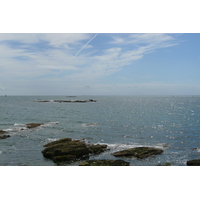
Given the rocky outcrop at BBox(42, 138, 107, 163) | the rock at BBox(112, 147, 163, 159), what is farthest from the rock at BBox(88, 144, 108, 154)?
the rock at BBox(112, 147, 163, 159)

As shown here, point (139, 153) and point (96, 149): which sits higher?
point (96, 149)

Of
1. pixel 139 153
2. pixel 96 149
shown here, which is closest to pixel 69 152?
pixel 96 149

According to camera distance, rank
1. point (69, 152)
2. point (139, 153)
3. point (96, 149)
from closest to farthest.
Result: point (69, 152), point (139, 153), point (96, 149)

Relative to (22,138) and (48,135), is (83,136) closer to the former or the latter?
(48,135)

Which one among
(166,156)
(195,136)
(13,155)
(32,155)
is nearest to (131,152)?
(166,156)

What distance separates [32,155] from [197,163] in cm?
1722

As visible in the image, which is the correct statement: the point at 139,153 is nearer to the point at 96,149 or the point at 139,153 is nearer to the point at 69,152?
the point at 96,149

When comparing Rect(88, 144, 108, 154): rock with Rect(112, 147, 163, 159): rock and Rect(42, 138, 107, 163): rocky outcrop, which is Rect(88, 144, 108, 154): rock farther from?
Rect(112, 147, 163, 159): rock

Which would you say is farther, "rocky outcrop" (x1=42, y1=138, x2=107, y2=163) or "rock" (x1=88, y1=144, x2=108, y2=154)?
"rock" (x1=88, y1=144, x2=108, y2=154)

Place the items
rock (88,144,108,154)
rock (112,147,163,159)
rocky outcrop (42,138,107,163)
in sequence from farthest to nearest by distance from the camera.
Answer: rock (88,144,108,154) < rock (112,147,163,159) < rocky outcrop (42,138,107,163)

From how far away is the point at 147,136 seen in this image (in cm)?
3194

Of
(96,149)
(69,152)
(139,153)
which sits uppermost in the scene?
(69,152)

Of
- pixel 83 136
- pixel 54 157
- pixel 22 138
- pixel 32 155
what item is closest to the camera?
pixel 54 157

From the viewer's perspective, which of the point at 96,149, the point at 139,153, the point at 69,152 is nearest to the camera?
the point at 69,152
